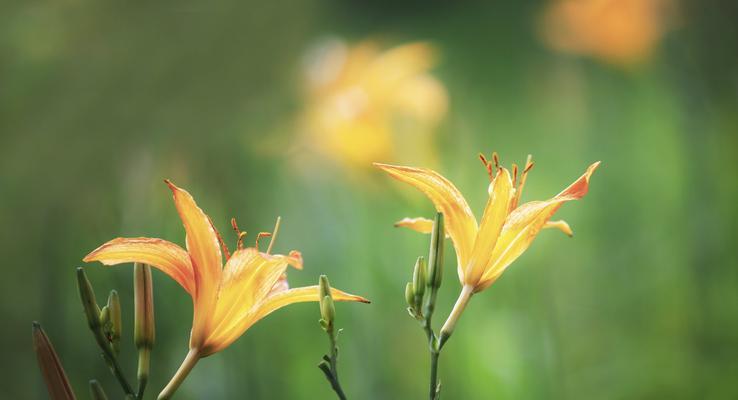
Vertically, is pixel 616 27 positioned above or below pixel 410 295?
above

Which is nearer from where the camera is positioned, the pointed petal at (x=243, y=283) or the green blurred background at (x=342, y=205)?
the pointed petal at (x=243, y=283)

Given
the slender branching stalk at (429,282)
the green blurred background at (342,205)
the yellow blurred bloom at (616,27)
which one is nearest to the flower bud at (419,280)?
the slender branching stalk at (429,282)

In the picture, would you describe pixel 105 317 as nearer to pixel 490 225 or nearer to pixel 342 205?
pixel 490 225

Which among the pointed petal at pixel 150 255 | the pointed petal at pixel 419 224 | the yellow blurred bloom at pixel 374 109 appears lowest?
the pointed petal at pixel 150 255

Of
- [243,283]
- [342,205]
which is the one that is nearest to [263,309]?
[243,283]

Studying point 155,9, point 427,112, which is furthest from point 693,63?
point 155,9

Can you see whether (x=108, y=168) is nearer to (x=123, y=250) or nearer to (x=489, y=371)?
(x=123, y=250)

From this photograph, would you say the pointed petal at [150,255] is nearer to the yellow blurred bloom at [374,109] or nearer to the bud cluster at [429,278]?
the bud cluster at [429,278]
